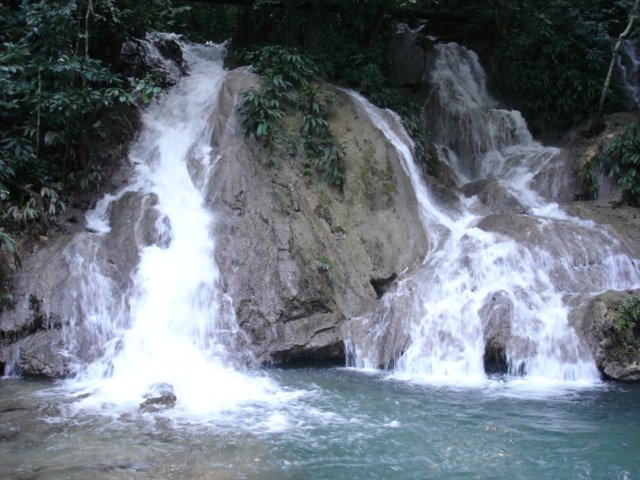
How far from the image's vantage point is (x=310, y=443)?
6246 millimetres

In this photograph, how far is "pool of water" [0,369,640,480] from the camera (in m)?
5.58

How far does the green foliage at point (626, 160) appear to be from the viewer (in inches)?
495

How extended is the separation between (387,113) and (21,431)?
10.8m

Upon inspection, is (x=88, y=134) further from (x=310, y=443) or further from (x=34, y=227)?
(x=310, y=443)

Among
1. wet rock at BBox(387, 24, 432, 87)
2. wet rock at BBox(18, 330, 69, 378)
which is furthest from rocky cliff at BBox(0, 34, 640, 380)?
wet rock at BBox(387, 24, 432, 87)

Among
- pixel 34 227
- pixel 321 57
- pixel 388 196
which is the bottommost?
pixel 34 227

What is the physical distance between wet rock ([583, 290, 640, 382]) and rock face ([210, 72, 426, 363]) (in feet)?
11.9

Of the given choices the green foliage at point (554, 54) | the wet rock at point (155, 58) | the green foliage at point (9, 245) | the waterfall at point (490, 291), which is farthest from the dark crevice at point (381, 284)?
the green foliage at point (554, 54)

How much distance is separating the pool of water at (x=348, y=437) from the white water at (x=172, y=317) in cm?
52

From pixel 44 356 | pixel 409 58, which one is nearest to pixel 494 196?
pixel 409 58

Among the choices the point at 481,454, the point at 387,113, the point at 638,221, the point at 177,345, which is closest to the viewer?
the point at 481,454

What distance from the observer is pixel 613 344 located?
8.75m

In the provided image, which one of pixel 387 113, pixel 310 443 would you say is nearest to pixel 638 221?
pixel 387 113

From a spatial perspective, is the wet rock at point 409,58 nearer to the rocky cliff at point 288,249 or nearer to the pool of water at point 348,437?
the rocky cliff at point 288,249
